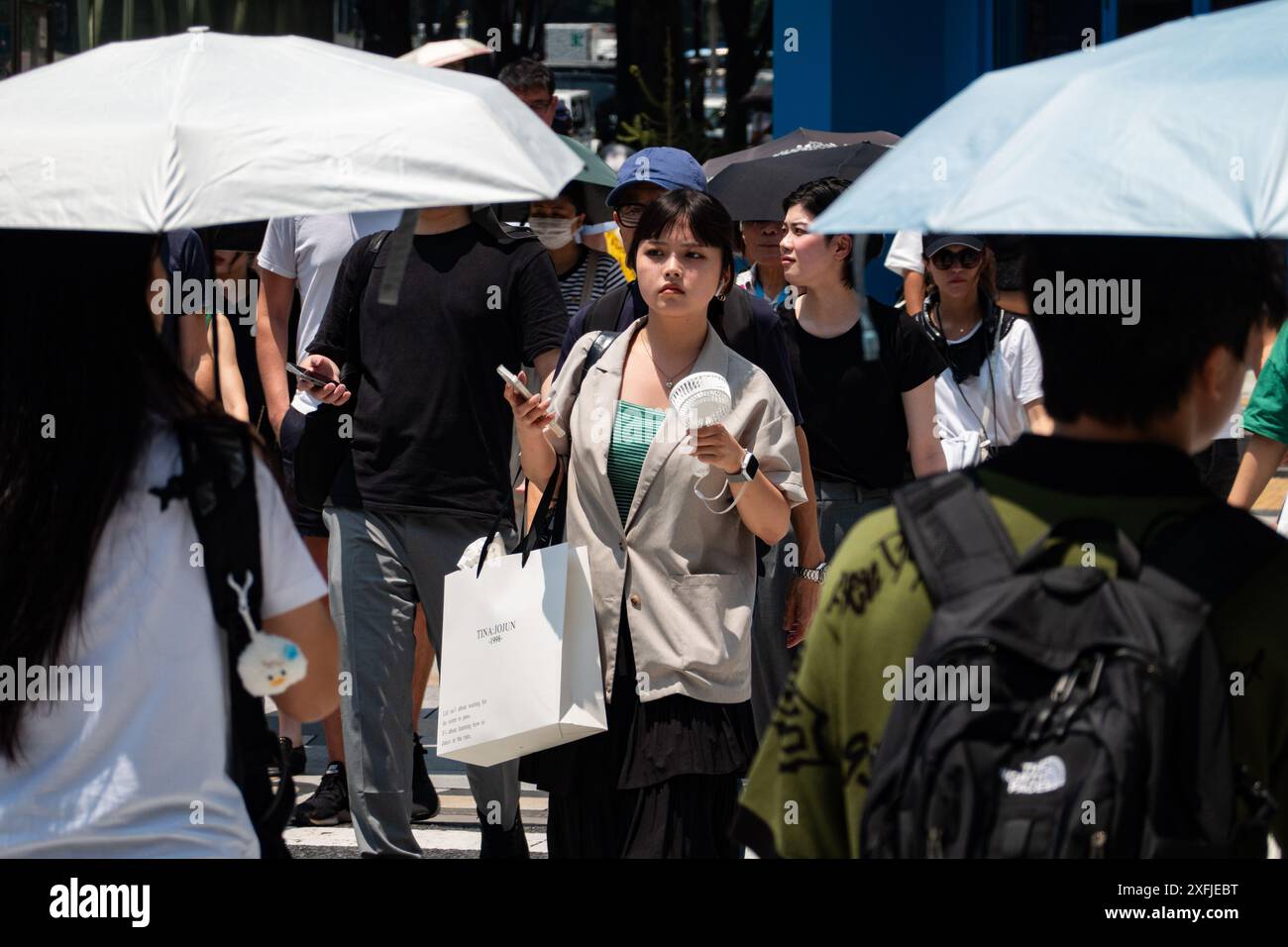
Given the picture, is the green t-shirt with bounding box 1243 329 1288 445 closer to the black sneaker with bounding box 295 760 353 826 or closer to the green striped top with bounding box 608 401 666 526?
the green striped top with bounding box 608 401 666 526

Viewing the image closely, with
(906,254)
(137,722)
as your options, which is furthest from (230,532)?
(906,254)

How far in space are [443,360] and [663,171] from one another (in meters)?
0.89

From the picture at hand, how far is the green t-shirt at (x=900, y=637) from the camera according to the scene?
7.04ft

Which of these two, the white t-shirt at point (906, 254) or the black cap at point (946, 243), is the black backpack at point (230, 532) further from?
the white t-shirt at point (906, 254)

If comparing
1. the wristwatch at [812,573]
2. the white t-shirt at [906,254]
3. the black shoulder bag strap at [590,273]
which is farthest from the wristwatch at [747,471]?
the white t-shirt at [906,254]

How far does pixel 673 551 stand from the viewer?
14.9 ft

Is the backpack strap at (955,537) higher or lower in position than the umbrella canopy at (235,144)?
lower

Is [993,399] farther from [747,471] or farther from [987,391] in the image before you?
[747,471]

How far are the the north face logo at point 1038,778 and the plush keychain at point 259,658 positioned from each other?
1065 millimetres

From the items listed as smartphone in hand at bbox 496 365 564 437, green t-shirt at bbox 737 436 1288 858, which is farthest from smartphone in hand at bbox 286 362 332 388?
green t-shirt at bbox 737 436 1288 858

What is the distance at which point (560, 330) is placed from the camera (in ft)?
18.1

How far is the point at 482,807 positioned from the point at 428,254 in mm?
1637

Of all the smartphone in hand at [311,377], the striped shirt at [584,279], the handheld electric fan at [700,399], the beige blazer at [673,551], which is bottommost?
the beige blazer at [673,551]
